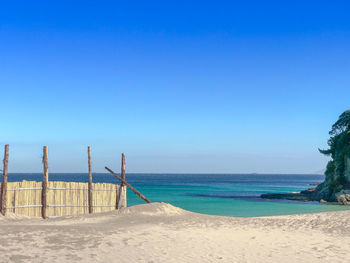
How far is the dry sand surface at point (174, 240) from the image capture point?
11.1 metres

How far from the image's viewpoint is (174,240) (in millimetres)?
13211

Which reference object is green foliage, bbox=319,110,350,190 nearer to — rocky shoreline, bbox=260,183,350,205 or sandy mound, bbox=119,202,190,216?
rocky shoreline, bbox=260,183,350,205

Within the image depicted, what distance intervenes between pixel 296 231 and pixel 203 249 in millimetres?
5470

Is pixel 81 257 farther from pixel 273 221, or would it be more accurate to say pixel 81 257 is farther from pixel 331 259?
pixel 273 221

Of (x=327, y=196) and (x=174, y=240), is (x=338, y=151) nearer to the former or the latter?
(x=327, y=196)

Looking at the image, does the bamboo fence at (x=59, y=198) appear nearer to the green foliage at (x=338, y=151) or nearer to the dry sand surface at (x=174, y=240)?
the dry sand surface at (x=174, y=240)

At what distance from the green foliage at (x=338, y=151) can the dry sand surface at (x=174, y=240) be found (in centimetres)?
2922

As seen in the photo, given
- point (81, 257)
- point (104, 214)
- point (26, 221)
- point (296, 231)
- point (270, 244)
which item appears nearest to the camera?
point (81, 257)

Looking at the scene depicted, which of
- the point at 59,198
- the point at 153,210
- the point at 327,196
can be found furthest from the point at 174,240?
the point at 327,196

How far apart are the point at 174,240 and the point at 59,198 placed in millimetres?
7863

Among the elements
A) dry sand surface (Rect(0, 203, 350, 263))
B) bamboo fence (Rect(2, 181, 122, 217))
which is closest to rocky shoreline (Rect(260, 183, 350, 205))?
dry sand surface (Rect(0, 203, 350, 263))

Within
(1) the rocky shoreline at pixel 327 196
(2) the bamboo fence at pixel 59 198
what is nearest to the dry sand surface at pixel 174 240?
(2) the bamboo fence at pixel 59 198

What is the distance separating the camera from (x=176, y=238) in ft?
44.4

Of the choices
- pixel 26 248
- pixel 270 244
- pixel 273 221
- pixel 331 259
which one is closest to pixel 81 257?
pixel 26 248
